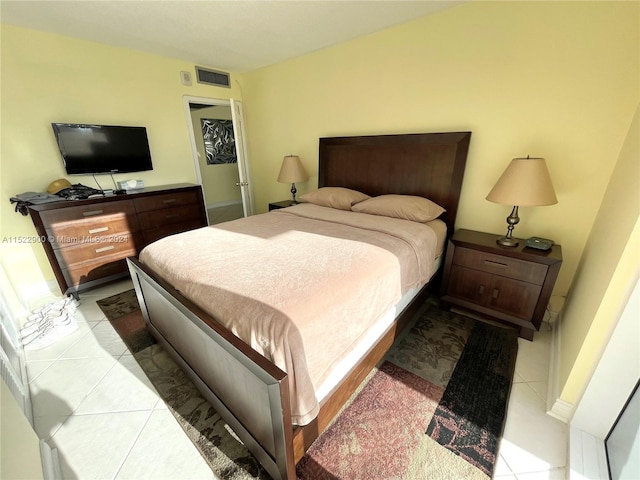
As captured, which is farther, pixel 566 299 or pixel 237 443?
pixel 566 299

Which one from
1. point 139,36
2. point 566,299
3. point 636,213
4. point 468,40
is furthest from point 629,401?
point 139,36

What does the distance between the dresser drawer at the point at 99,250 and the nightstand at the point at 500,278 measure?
3.04m

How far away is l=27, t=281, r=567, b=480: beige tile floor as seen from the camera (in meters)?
1.15

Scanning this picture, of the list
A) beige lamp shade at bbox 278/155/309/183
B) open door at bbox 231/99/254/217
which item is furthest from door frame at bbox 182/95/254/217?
beige lamp shade at bbox 278/155/309/183

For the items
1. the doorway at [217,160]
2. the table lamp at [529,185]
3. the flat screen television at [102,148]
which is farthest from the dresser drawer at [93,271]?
the table lamp at [529,185]

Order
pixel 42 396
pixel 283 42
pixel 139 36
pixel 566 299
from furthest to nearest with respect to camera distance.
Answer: pixel 283 42 → pixel 139 36 → pixel 566 299 → pixel 42 396

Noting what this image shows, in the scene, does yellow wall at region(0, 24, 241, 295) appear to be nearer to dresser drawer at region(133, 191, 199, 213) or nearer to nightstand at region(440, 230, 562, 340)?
dresser drawer at region(133, 191, 199, 213)

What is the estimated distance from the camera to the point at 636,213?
102 centimetres

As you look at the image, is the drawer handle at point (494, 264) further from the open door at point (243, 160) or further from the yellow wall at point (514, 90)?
the open door at point (243, 160)

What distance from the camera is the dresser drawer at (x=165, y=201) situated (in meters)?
2.69

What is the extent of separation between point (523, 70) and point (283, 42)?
83.7 inches

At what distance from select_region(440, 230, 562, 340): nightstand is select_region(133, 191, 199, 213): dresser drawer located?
2796 mm

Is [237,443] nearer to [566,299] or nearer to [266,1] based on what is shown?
[566,299]

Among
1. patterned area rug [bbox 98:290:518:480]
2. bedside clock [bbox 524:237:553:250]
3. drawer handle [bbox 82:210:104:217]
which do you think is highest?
drawer handle [bbox 82:210:104:217]
